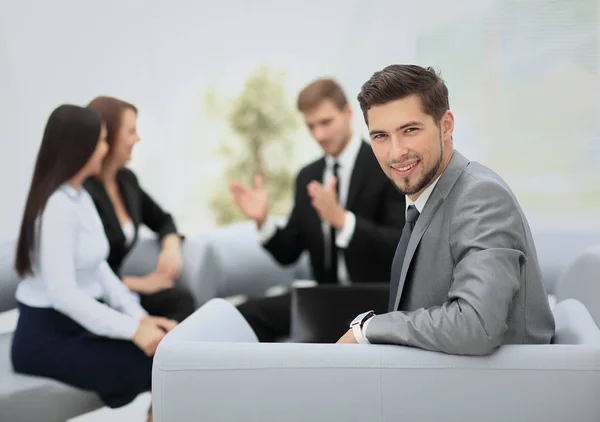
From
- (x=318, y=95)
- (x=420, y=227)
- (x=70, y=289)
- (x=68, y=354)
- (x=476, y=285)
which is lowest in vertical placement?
(x=68, y=354)

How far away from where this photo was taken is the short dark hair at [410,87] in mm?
1833

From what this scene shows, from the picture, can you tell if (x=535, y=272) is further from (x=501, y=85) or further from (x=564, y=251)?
(x=501, y=85)

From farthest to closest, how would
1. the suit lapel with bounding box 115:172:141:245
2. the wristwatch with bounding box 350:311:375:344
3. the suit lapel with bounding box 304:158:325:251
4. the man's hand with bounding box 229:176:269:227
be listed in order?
the suit lapel with bounding box 304:158:325:251, the suit lapel with bounding box 115:172:141:245, the man's hand with bounding box 229:176:269:227, the wristwatch with bounding box 350:311:375:344

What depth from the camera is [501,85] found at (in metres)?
6.37

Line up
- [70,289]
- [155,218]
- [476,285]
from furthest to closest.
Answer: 1. [155,218]
2. [70,289]
3. [476,285]

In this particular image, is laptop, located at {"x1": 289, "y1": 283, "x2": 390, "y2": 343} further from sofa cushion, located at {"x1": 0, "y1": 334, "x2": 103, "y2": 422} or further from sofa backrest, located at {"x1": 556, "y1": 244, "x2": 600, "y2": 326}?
sofa cushion, located at {"x1": 0, "y1": 334, "x2": 103, "y2": 422}

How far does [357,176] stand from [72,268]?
1444 mm

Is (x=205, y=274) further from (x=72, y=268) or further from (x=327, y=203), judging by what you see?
(x=72, y=268)

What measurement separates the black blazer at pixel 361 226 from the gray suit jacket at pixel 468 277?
Answer: 4.52ft

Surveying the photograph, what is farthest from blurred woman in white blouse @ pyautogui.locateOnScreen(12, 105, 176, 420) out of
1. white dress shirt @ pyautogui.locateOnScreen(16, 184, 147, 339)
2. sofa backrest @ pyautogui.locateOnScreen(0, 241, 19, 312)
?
sofa backrest @ pyautogui.locateOnScreen(0, 241, 19, 312)

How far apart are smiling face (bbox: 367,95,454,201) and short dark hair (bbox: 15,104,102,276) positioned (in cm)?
123

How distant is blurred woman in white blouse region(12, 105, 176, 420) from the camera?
103 inches

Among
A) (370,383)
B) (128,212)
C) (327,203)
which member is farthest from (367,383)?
(128,212)

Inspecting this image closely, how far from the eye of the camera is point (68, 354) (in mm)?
2727
